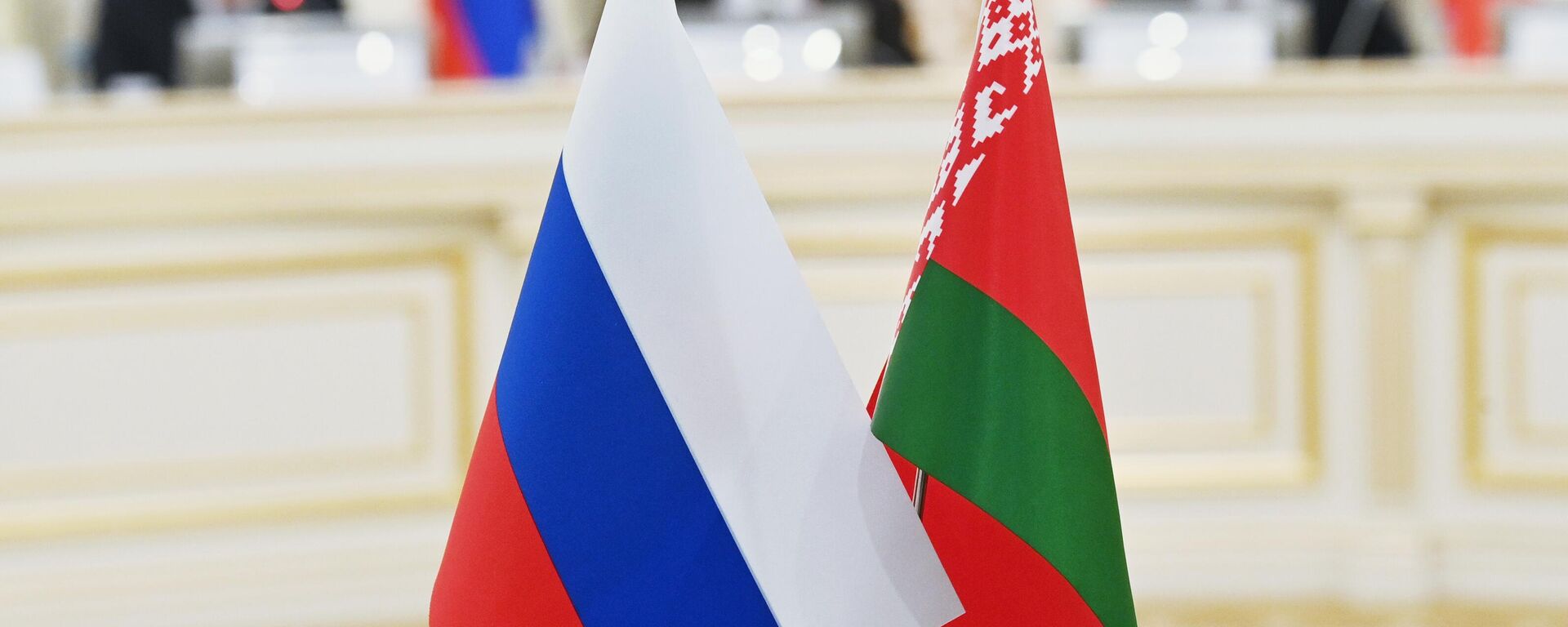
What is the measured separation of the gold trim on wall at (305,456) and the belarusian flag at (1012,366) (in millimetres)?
1345

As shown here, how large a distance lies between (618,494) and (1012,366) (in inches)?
7.5

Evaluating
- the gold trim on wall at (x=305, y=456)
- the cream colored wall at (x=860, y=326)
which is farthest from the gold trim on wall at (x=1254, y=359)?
the gold trim on wall at (x=305, y=456)

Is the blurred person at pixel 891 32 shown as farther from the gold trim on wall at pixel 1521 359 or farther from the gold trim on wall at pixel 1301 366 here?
the gold trim on wall at pixel 1521 359

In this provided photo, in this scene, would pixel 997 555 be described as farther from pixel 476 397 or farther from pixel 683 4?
pixel 683 4

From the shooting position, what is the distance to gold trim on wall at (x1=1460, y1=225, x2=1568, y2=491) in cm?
194

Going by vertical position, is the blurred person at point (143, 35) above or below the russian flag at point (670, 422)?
above

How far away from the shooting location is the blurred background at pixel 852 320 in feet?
6.09

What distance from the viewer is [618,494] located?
67cm

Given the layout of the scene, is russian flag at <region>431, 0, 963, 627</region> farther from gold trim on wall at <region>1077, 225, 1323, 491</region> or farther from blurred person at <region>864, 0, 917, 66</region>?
blurred person at <region>864, 0, 917, 66</region>

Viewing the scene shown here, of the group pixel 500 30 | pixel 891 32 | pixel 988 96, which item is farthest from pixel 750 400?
pixel 500 30

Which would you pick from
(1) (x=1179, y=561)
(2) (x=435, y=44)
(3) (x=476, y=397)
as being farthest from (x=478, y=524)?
(2) (x=435, y=44)

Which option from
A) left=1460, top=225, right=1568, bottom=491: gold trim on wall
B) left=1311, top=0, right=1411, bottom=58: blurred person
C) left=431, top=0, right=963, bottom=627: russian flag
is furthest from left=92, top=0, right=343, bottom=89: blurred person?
left=431, top=0, right=963, bottom=627: russian flag

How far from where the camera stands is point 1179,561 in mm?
1972

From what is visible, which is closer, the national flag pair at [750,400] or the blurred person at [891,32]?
the national flag pair at [750,400]
